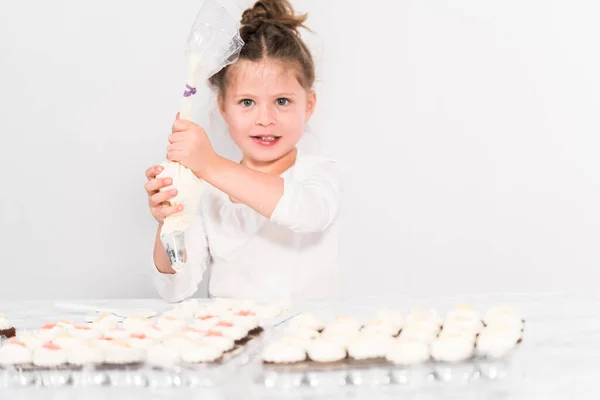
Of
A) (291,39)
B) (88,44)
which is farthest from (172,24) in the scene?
(291,39)

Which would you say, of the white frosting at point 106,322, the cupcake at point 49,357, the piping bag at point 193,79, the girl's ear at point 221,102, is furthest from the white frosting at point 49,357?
the girl's ear at point 221,102

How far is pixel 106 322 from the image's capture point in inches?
53.5

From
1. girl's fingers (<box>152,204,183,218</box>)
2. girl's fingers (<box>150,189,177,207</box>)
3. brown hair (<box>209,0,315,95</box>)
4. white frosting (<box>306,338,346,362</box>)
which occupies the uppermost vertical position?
brown hair (<box>209,0,315,95</box>)

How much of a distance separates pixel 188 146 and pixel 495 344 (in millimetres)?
727

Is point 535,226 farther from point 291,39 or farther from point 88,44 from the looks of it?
point 88,44

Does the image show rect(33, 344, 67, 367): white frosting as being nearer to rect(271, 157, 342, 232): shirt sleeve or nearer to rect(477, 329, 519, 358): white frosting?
rect(477, 329, 519, 358): white frosting

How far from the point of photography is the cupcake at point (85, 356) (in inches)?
41.6

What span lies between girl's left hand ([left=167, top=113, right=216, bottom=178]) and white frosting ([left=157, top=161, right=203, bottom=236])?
0.04 ft

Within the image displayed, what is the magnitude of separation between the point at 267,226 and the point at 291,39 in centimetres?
45

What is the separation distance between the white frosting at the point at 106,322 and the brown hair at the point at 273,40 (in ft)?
2.62

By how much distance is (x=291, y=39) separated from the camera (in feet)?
6.69

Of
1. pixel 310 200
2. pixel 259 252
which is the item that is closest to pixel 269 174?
pixel 310 200

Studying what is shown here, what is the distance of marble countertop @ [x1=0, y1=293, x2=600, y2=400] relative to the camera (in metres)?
0.96

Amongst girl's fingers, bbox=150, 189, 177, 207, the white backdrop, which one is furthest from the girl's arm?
the white backdrop
